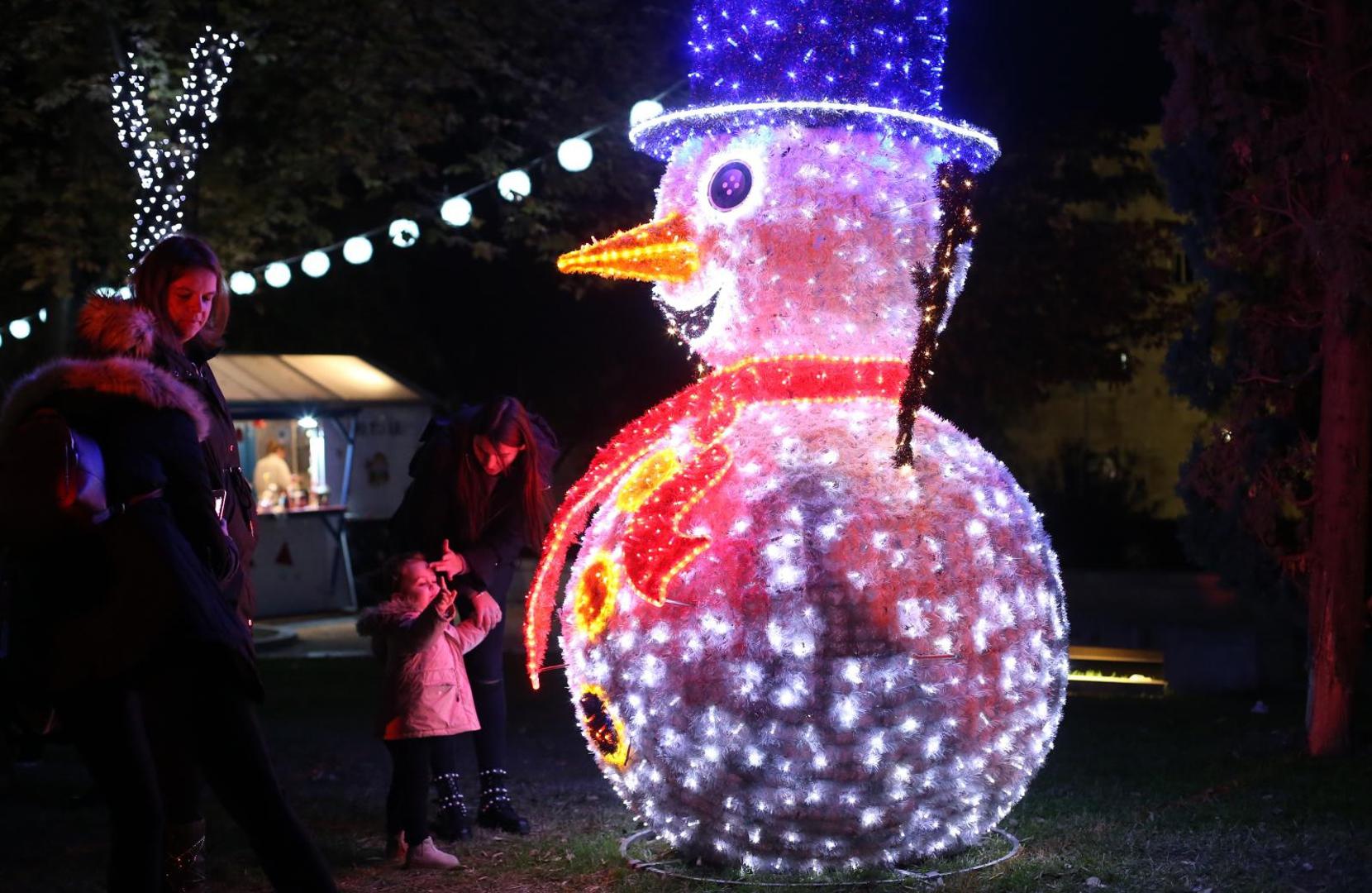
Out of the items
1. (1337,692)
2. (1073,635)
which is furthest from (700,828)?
(1073,635)

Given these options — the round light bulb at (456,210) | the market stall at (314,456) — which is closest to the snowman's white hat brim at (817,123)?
the round light bulb at (456,210)

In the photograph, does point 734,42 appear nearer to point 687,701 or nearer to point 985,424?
point 687,701

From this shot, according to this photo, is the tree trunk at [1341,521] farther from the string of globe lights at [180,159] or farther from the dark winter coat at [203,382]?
the string of globe lights at [180,159]

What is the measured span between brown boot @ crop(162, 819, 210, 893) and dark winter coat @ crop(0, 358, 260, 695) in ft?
3.38

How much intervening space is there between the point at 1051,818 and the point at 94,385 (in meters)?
4.28

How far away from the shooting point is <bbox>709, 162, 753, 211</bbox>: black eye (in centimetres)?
575

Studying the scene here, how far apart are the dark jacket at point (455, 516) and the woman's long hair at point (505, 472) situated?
17 mm

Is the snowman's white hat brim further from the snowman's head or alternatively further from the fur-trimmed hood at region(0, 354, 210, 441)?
the fur-trimmed hood at region(0, 354, 210, 441)

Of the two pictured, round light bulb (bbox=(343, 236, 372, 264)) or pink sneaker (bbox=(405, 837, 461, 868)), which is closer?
pink sneaker (bbox=(405, 837, 461, 868))

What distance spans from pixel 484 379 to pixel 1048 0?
1117 centimetres

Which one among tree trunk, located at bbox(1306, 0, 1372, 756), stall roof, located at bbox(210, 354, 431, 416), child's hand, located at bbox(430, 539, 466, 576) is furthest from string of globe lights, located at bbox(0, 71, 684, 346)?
child's hand, located at bbox(430, 539, 466, 576)

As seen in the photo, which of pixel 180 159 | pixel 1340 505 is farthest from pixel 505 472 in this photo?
pixel 180 159

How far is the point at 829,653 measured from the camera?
17.0 feet

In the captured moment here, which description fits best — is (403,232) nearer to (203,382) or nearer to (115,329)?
(203,382)
